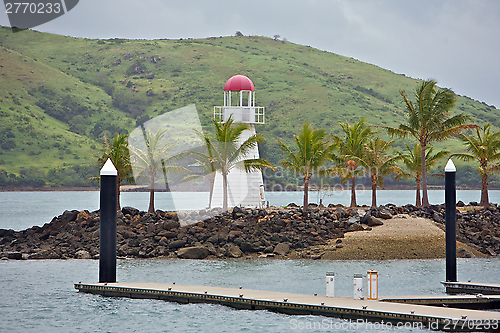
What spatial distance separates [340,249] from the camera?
28734mm

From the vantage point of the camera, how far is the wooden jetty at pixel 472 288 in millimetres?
18484

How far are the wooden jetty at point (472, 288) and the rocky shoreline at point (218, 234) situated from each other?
955cm

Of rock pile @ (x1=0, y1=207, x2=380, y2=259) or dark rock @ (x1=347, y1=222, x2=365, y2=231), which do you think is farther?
dark rock @ (x1=347, y1=222, x2=365, y2=231)

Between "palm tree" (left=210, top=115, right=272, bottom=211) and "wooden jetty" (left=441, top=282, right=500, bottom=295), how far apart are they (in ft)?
53.2

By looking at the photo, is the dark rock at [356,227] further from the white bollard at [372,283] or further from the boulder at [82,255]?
the white bollard at [372,283]

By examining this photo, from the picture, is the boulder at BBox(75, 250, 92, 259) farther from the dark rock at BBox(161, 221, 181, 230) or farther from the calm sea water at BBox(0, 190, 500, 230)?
the calm sea water at BBox(0, 190, 500, 230)

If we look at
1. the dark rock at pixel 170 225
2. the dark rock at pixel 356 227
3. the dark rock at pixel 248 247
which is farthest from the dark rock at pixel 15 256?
the dark rock at pixel 356 227

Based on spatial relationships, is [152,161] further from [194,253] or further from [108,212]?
[108,212]

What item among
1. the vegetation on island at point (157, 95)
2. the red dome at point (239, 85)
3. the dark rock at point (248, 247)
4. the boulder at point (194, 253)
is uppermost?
the vegetation on island at point (157, 95)

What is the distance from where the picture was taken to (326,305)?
49.5ft

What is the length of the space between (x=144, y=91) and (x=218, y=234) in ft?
382

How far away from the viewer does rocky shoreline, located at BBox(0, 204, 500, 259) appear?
2894 centimetres

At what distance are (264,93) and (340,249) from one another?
108839 millimetres

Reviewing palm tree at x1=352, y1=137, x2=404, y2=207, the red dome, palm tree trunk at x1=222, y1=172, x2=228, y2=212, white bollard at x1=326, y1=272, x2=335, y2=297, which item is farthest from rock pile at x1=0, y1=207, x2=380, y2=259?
white bollard at x1=326, y1=272, x2=335, y2=297
